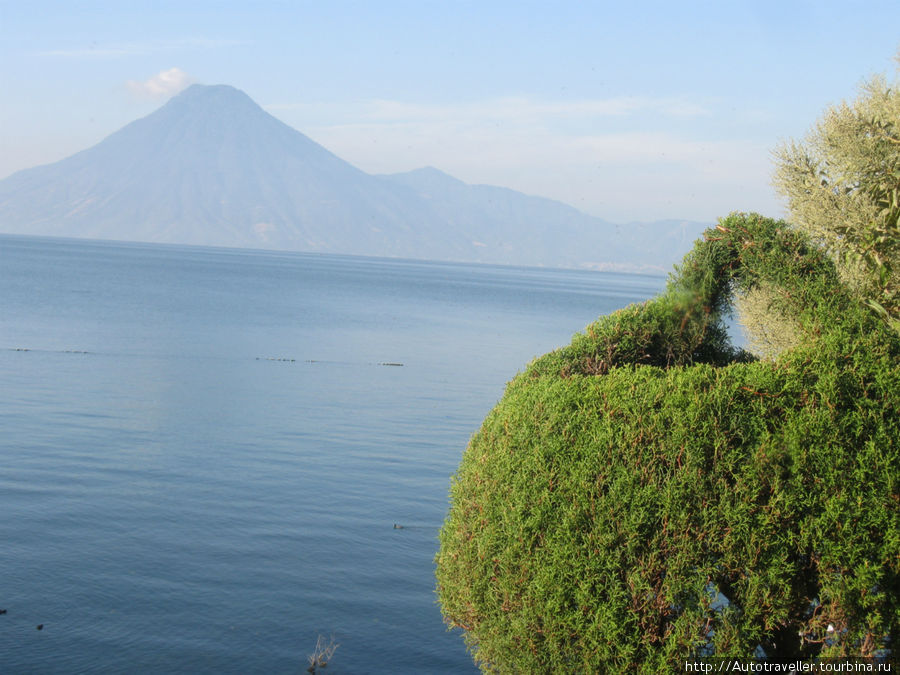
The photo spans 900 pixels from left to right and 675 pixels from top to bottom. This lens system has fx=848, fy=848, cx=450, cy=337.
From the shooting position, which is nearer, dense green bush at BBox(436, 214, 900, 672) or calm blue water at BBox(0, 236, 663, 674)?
dense green bush at BBox(436, 214, 900, 672)

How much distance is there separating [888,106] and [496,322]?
54.3 meters

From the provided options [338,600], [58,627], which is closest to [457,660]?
[338,600]

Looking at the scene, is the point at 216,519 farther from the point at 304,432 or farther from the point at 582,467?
the point at 582,467

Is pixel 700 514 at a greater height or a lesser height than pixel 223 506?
greater

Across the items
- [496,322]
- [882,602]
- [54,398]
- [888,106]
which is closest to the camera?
[882,602]

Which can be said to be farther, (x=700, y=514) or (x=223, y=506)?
(x=223, y=506)

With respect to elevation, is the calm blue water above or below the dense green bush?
below

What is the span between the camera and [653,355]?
265 inches

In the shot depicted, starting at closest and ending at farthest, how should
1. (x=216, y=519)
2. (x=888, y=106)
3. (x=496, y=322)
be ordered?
1. (x=216, y=519)
2. (x=888, y=106)
3. (x=496, y=322)

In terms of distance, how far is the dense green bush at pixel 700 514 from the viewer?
16.2 ft

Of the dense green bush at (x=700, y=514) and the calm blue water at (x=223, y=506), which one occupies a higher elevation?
the dense green bush at (x=700, y=514)

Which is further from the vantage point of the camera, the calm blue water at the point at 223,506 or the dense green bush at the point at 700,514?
the calm blue water at the point at 223,506

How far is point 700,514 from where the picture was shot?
4984mm

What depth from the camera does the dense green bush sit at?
4.93m
